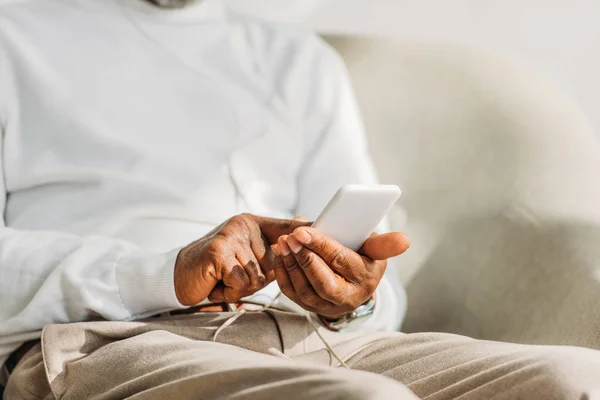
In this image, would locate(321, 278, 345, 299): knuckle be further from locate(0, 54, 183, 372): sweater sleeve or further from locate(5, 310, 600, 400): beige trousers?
locate(0, 54, 183, 372): sweater sleeve

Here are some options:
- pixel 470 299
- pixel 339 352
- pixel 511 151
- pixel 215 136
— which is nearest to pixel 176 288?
pixel 339 352

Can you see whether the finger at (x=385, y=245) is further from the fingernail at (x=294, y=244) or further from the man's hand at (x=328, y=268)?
the fingernail at (x=294, y=244)

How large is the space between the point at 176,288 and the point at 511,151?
1.97ft

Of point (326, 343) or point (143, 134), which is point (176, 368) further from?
point (143, 134)

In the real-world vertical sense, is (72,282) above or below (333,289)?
below

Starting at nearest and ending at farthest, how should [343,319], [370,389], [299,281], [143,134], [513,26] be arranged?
1. [370,389]
2. [299,281]
3. [343,319]
4. [143,134]
5. [513,26]

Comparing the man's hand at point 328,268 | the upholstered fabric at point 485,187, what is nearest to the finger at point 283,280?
the man's hand at point 328,268

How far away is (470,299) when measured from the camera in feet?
3.88

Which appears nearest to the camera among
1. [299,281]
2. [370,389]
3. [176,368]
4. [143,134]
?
[370,389]

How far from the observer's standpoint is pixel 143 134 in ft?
3.79

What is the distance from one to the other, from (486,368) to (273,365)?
0.23 meters

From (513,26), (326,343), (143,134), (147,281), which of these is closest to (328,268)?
(326,343)

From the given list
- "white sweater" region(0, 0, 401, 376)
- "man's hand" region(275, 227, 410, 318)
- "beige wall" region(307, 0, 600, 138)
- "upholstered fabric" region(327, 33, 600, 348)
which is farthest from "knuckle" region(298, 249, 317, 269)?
"beige wall" region(307, 0, 600, 138)

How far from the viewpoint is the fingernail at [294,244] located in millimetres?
828
